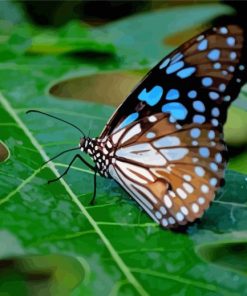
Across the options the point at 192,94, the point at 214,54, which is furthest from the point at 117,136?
the point at 214,54

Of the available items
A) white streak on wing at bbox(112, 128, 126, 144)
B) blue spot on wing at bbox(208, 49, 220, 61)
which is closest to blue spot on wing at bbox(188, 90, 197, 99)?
blue spot on wing at bbox(208, 49, 220, 61)

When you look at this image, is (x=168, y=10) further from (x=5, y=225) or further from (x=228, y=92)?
(x=5, y=225)

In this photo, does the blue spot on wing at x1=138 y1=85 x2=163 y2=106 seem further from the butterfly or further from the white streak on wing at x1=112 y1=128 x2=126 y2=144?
the white streak on wing at x1=112 y1=128 x2=126 y2=144

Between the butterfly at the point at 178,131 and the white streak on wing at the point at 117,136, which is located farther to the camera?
the white streak on wing at the point at 117,136

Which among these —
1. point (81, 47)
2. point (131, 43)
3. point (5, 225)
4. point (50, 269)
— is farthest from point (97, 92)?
point (5, 225)

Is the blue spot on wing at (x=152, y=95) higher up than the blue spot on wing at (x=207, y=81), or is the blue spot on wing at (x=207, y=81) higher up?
the blue spot on wing at (x=207, y=81)

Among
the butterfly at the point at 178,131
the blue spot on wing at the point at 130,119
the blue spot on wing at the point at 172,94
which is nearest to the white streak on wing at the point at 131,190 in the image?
the butterfly at the point at 178,131

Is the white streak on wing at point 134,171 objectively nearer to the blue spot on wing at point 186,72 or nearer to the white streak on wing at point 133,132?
the white streak on wing at point 133,132
